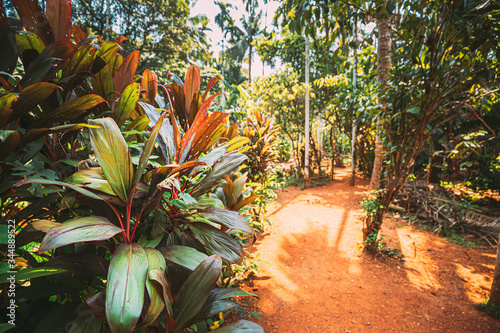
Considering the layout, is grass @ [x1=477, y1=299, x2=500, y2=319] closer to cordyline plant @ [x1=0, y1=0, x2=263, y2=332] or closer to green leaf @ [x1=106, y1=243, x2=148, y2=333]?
cordyline plant @ [x1=0, y1=0, x2=263, y2=332]

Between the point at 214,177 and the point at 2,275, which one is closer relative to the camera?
the point at 2,275

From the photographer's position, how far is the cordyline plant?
0.44m

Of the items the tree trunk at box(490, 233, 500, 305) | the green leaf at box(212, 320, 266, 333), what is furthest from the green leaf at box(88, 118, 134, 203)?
the tree trunk at box(490, 233, 500, 305)

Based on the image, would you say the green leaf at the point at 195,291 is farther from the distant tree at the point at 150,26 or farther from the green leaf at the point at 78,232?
the distant tree at the point at 150,26

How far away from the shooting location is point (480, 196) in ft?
14.0

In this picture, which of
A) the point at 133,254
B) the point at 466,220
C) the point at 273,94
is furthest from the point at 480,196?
the point at 133,254

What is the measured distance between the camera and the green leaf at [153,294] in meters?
0.43

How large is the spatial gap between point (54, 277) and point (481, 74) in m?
3.04

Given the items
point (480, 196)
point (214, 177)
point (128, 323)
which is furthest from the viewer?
point (480, 196)

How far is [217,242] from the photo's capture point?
0.70 metres

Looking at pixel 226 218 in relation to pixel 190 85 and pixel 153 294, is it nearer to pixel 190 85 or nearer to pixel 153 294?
pixel 153 294

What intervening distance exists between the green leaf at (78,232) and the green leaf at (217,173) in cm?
32

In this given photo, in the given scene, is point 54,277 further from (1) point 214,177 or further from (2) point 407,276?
(2) point 407,276

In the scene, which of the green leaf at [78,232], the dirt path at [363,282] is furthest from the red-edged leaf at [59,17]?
the dirt path at [363,282]
